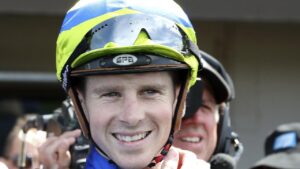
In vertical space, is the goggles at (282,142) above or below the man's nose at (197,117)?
below

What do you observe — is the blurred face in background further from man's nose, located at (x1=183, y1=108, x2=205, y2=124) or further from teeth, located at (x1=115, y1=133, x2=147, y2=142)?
teeth, located at (x1=115, y1=133, x2=147, y2=142)

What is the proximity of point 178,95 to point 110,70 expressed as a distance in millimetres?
262

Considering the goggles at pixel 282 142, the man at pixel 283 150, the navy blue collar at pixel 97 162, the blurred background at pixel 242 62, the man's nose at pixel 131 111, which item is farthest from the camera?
→ the blurred background at pixel 242 62

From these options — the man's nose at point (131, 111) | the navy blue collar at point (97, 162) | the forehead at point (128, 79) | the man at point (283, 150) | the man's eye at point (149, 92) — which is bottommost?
the man at point (283, 150)

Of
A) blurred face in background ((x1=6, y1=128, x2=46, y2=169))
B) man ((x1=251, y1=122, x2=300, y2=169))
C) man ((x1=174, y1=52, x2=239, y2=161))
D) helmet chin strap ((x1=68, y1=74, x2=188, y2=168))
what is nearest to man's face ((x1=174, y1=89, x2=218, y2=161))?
man ((x1=174, y1=52, x2=239, y2=161))

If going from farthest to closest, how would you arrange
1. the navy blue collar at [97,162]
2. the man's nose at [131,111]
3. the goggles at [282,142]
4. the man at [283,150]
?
1. the goggles at [282,142]
2. the man at [283,150]
3. the navy blue collar at [97,162]
4. the man's nose at [131,111]

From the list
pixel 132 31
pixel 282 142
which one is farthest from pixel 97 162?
pixel 282 142

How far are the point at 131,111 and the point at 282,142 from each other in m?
1.44

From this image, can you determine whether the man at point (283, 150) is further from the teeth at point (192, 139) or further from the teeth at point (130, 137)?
the teeth at point (130, 137)

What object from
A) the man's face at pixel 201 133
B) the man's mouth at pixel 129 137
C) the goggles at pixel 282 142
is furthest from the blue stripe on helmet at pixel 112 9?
the goggles at pixel 282 142

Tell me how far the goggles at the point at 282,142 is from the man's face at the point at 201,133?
0.88 feet

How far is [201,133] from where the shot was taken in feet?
12.3

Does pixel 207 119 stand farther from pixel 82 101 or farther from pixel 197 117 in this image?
pixel 82 101

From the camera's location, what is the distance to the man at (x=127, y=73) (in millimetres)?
2602
